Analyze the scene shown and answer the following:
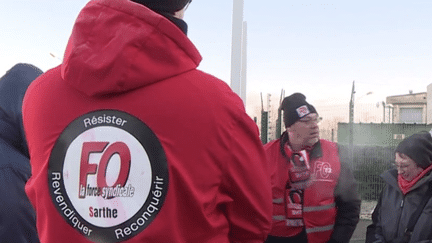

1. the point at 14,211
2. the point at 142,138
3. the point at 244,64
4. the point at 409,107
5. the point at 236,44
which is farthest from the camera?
the point at 409,107

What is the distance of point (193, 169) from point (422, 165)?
2.93 meters

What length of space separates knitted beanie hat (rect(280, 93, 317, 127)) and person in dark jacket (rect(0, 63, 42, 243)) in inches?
78.5

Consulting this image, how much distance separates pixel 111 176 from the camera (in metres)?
1.32

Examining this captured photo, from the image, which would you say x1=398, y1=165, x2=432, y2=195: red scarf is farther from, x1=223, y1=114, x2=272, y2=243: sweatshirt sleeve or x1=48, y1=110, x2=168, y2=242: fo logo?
x1=48, y1=110, x2=168, y2=242: fo logo

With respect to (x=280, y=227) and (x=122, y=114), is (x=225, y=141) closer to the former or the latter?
(x=122, y=114)

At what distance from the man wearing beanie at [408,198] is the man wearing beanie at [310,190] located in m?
0.35

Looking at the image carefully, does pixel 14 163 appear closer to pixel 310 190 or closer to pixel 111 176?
pixel 111 176

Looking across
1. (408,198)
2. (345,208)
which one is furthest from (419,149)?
(345,208)

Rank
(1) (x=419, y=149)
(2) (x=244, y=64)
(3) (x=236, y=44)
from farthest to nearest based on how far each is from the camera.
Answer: (1) (x=419, y=149)
(2) (x=244, y=64)
(3) (x=236, y=44)

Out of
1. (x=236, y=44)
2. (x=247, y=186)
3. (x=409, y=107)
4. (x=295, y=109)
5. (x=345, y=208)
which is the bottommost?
(x=409, y=107)

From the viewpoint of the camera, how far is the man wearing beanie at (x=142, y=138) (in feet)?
4.23

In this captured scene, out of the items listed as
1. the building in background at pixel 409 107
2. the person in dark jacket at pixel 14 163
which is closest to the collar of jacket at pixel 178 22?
the person in dark jacket at pixel 14 163

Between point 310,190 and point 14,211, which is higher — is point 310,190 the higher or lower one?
the lower one

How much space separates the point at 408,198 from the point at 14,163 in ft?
9.31
